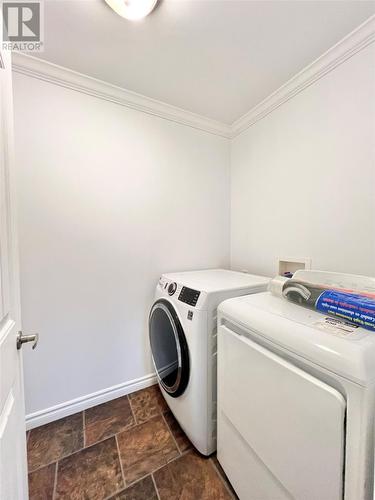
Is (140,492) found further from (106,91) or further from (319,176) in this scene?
(106,91)

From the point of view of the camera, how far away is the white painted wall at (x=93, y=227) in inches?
50.6

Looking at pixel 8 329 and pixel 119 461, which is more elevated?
pixel 8 329

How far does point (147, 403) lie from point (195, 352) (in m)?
0.82

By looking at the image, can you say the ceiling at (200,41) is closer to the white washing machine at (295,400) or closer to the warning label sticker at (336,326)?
the white washing machine at (295,400)

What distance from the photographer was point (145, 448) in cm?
117

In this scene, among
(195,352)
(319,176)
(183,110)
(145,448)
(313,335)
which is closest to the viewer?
(313,335)

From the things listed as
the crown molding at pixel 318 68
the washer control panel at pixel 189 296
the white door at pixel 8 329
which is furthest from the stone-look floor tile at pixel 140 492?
the crown molding at pixel 318 68

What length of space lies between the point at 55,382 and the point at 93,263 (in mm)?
838

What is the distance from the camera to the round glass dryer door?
1.12 m

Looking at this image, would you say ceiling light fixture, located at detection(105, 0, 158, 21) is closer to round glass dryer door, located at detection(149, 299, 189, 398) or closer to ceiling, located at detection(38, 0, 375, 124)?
ceiling, located at detection(38, 0, 375, 124)

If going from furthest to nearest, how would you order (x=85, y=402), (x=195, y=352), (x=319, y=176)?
(x=85, y=402), (x=319, y=176), (x=195, y=352)

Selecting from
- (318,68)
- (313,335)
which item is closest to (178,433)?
(313,335)

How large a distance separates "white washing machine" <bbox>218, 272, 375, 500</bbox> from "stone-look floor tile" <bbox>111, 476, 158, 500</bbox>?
0.38 metres

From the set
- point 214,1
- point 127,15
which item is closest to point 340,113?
point 214,1
